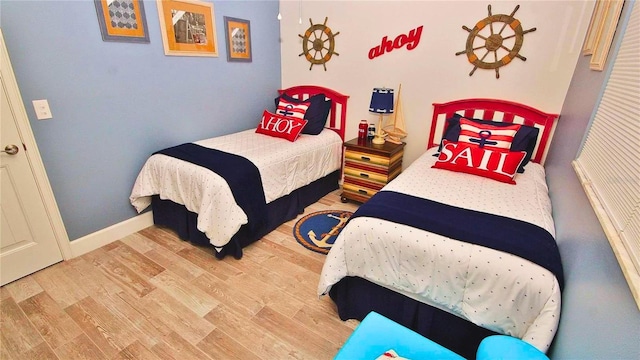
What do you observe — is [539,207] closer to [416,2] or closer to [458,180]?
[458,180]

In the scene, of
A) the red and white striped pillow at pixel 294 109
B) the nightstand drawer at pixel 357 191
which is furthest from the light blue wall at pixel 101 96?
the nightstand drawer at pixel 357 191

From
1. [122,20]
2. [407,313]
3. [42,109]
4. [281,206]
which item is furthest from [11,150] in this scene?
[407,313]

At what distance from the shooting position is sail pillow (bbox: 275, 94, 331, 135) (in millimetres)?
3260

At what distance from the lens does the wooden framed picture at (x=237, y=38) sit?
9.98 ft

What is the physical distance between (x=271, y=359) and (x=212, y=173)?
1.28 meters

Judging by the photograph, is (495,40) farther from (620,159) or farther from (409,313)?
(409,313)

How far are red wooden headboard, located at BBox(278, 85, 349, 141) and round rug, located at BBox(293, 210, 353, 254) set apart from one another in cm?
101

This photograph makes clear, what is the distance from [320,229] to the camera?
2764 mm

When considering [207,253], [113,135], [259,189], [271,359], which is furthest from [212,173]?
[271,359]

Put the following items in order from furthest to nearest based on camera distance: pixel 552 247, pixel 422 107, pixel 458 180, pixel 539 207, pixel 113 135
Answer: pixel 422 107 < pixel 113 135 < pixel 458 180 < pixel 539 207 < pixel 552 247

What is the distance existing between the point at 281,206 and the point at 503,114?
6.92 ft

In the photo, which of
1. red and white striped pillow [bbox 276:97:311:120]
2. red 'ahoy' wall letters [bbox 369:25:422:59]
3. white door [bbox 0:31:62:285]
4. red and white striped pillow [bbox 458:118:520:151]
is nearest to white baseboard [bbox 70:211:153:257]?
white door [bbox 0:31:62:285]

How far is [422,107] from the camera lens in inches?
118

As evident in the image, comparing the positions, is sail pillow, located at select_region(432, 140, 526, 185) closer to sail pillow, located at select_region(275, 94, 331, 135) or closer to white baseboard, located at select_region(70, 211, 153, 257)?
sail pillow, located at select_region(275, 94, 331, 135)
